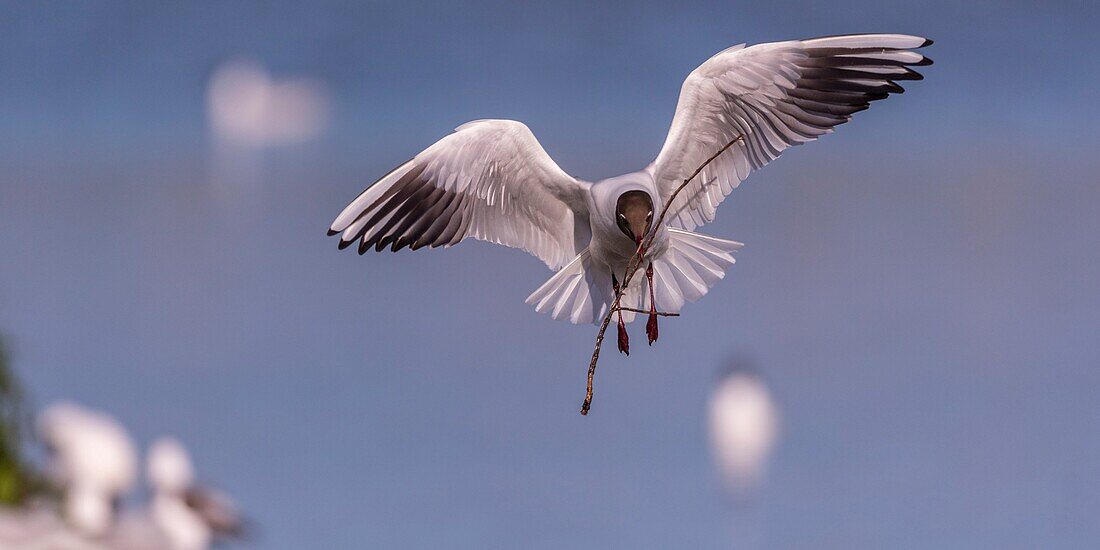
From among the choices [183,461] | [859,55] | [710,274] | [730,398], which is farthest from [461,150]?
[730,398]

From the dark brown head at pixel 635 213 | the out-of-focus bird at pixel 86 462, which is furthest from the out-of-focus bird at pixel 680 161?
the out-of-focus bird at pixel 86 462

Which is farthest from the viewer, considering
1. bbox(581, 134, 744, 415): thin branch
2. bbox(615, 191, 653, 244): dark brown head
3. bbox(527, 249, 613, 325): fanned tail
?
bbox(527, 249, 613, 325): fanned tail

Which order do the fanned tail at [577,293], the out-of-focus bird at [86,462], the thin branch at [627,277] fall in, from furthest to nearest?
the out-of-focus bird at [86,462] < the fanned tail at [577,293] < the thin branch at [627,277]

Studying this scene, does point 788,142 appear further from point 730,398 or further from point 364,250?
point 730,398

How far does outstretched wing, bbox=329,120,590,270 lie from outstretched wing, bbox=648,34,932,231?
0.21m

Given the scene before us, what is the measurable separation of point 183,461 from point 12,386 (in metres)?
1.20

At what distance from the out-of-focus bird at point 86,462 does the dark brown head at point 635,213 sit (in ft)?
8.63

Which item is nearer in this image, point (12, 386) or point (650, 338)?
point (650, 338)

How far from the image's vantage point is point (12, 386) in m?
4.32

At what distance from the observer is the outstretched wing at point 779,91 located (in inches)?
103

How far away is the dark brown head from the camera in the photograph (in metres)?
2.33

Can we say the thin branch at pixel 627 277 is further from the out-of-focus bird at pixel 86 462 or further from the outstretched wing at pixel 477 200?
the out-of-focus bird at pixel 86 462

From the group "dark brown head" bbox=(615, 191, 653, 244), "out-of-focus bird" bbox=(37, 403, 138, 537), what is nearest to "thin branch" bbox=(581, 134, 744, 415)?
"dark brown head" bbox=(615, 191, 653, 244)

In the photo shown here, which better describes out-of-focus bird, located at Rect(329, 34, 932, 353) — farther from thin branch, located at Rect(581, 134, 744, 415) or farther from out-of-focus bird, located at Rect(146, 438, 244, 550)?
out-of-focus bird, located at Rect(146, 438, 244, 550)
